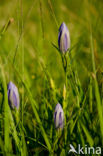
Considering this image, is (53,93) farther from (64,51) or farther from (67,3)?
(67,3)

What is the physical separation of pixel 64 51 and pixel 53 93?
20 centimetres

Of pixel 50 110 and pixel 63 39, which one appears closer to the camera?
pixel 63 39

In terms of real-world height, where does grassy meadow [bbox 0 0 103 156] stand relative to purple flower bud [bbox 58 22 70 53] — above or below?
below

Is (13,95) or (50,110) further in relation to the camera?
(50,110)

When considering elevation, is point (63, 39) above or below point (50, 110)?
above

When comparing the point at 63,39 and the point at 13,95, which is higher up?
the point at 63,39

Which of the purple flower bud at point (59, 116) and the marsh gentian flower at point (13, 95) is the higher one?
the marsh gentian flower at point (13, 95)

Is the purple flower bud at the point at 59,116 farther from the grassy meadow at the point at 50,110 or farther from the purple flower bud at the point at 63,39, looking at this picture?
the purple flower bud at the point at 63,39

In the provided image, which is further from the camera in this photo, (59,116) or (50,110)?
(50,110)

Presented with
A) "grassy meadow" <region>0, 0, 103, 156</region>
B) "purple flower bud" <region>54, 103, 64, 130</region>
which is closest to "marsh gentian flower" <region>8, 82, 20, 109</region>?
"grassy meadow" <region>0, 0, 103, 156</region>

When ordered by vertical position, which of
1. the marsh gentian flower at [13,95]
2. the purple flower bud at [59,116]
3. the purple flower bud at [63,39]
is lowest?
the purple flower bud at [59,116]

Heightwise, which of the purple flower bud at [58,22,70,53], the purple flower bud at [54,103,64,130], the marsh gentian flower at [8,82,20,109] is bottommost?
the purple flower bud at [54,103,64,130]

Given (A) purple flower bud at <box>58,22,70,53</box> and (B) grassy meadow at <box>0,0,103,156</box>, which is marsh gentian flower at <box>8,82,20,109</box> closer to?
(B) grassy meadow at <box>0,0,103,156</box>

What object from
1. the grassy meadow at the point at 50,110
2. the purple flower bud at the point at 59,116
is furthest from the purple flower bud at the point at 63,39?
the purple flower bud at the point at 59,116
